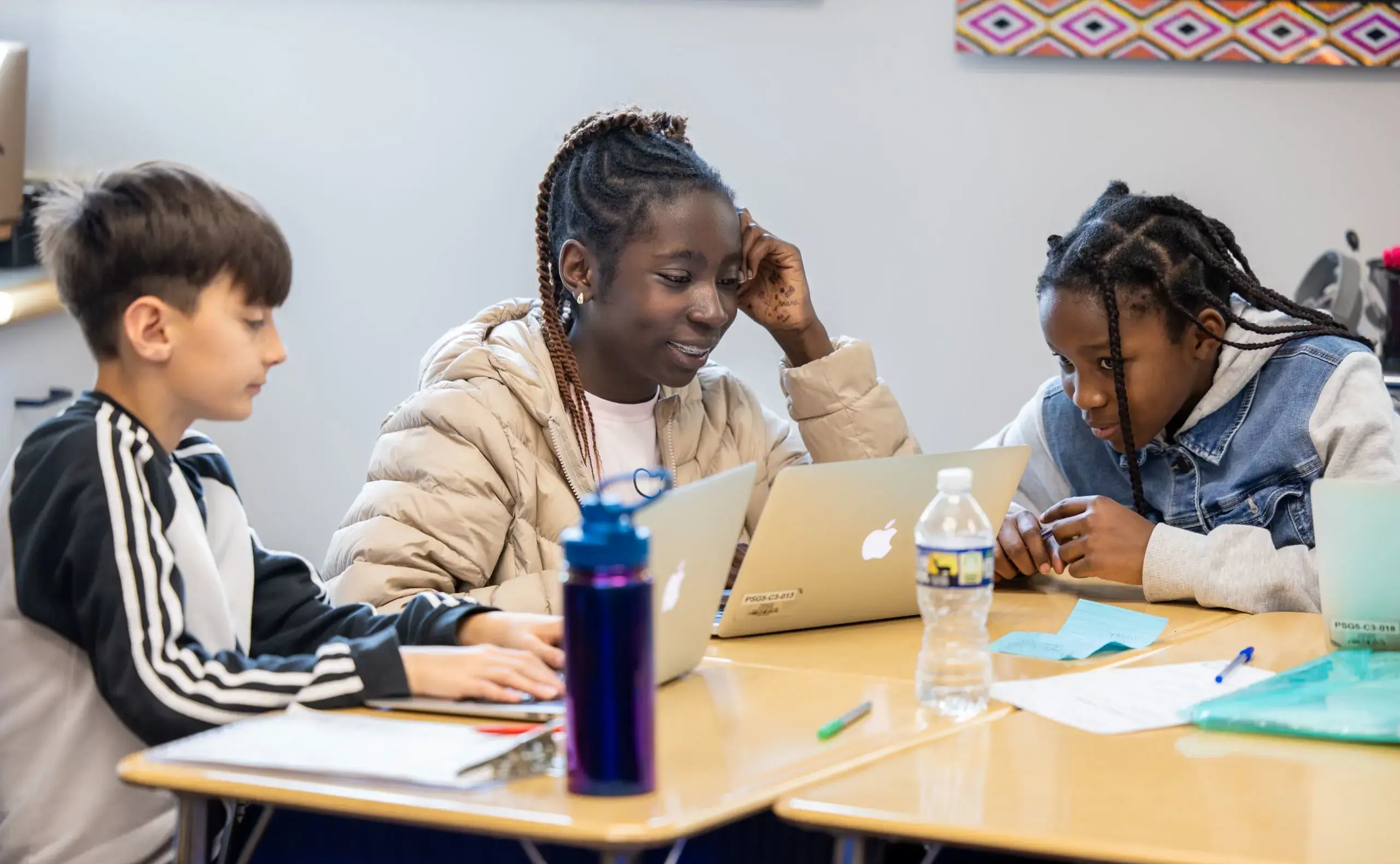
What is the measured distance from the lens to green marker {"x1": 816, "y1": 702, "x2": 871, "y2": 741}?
107 centimetres

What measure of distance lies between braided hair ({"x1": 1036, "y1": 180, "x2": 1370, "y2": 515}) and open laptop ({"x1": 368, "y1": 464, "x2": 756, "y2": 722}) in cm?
69

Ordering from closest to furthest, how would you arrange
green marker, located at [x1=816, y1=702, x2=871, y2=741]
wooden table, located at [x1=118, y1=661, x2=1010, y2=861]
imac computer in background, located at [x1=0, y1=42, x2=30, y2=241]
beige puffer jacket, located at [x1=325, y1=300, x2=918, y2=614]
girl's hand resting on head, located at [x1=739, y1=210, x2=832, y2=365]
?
wooden table, located at [x1=118, y1=661, x2=1010, y2=861] → green marker, located at [x1=816, y1=702, x2=871, y2=741] → beige puffer jacket, located at [x1=325, y1=300, x2=918, y2=614] → girl's hand resting on head, located at [x1=739, y1=210, x2=832, y2=365] → imac computer in background, located at [x1=0, y1=42, x2=30, y2=241]

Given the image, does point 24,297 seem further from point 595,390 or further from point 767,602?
point 767,602

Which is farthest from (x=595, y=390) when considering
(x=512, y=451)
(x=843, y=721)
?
(x=843, y=721)

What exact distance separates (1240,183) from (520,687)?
Result: 88.6 inches

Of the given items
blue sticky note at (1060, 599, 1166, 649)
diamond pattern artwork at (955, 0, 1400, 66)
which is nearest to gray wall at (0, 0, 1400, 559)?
diamond pattern artwork at (955, 0, 1400, 66)

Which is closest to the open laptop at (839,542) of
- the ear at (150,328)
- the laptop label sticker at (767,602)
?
the laptop label sticker at (767,602)

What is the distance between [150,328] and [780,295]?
1000mm

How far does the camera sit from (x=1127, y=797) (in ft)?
3.12

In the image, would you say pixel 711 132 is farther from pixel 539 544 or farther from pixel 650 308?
pixel 539 544

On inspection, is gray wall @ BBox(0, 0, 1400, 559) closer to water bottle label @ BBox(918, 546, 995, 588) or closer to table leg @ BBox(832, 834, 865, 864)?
water bottle label @ BBox(918, 546, 995, 588)

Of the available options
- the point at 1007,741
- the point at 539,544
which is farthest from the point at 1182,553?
the point at 539,544

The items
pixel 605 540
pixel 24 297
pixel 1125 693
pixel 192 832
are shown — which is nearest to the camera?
pixel 605 540

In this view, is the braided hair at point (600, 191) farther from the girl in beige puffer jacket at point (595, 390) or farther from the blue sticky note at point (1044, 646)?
the blue sticky note at point (1044, 646)
